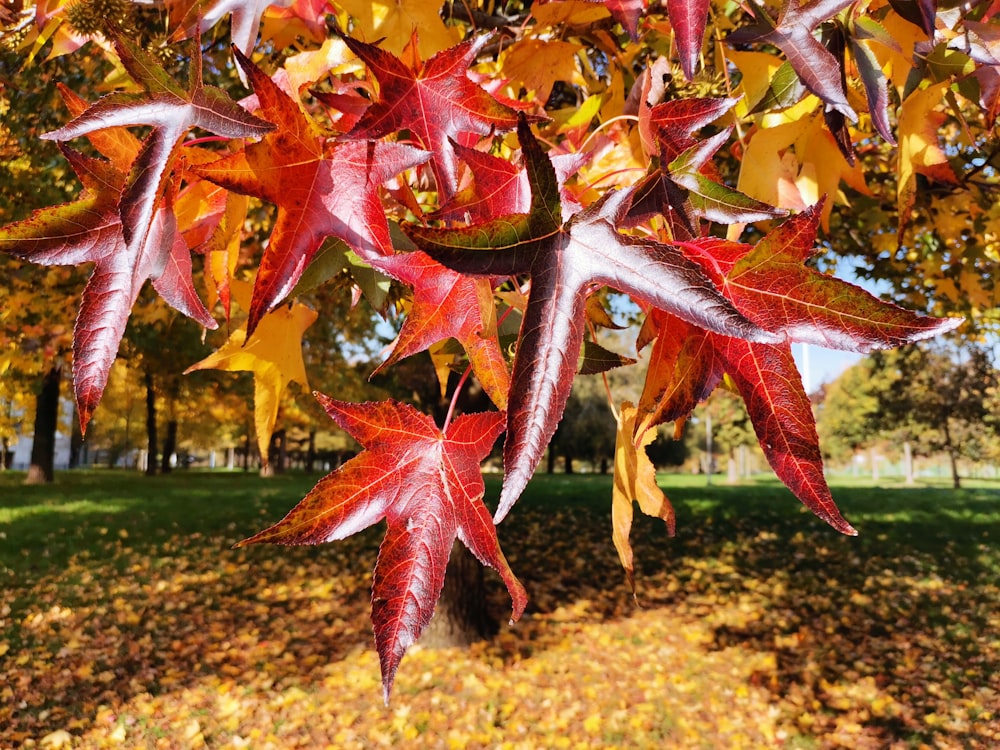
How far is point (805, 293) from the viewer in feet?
2.05

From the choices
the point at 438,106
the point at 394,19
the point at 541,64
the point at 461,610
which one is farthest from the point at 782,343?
the point at 461,610

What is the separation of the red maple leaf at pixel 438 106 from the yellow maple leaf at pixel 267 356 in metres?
0.42

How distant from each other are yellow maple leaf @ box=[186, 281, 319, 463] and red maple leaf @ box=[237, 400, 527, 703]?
24 centimetres

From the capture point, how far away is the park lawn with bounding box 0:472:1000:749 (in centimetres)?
480

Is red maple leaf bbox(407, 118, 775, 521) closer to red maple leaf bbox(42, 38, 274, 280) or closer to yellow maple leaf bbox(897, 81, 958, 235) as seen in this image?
red maple leaf bbox(42, 38, 274, 280)

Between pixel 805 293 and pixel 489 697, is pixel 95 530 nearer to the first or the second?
pixel 489 697

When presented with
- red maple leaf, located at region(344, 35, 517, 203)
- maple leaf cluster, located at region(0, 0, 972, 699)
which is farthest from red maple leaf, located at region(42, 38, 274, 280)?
red maple leaf, located at region(344, 35, 517, 203)

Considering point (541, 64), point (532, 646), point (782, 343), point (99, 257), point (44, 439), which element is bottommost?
point (532, 646)

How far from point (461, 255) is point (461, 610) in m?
6.27

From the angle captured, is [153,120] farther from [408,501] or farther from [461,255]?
[408,501]

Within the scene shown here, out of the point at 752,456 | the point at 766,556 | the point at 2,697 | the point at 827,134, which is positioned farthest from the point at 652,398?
the point at 752,456

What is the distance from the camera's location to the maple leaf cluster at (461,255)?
0.57 meters

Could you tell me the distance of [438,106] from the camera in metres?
0.79

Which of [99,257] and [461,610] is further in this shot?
[461,610]
